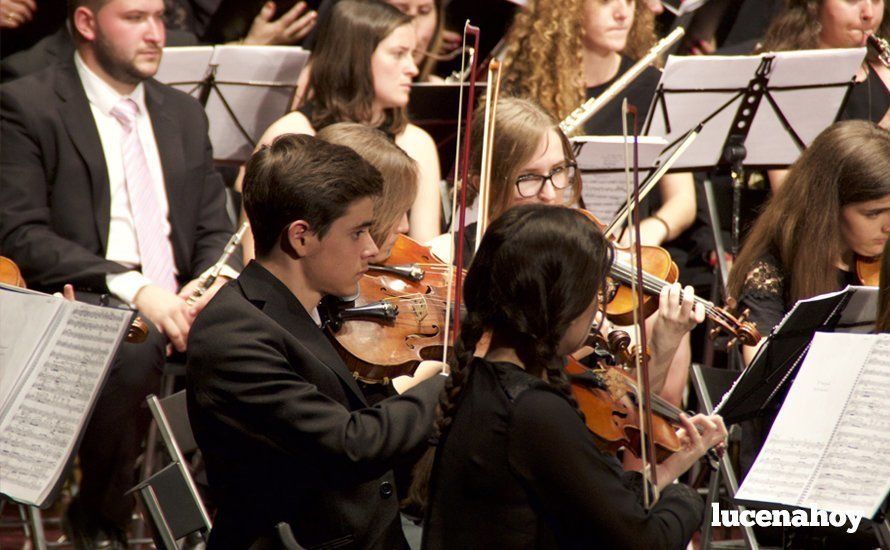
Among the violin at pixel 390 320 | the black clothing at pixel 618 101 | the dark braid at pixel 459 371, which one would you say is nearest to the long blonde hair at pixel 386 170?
the violin at pixel 390 320

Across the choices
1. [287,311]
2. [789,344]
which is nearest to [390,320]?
[287,311]

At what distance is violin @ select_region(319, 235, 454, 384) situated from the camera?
8.16ft

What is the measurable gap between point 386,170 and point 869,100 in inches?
94.3

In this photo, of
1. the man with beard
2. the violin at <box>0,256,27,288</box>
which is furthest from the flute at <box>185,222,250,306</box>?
the violin at <box>0,256,27,288</box>

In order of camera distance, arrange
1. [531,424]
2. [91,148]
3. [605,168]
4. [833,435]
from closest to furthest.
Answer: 1. [531,424]
2. [833,435]
3. [91,148]
4. [605,168]

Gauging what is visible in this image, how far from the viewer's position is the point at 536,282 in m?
1.77

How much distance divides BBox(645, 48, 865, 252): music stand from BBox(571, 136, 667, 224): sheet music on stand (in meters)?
0.18

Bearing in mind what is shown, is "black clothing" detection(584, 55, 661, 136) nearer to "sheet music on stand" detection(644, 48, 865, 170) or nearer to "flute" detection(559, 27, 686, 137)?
"flute" detection(559, 27, 686, 137)

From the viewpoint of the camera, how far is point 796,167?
3.17m

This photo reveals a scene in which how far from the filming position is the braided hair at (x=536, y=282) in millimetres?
1771

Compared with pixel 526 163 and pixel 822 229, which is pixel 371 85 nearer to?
pixel 526 163

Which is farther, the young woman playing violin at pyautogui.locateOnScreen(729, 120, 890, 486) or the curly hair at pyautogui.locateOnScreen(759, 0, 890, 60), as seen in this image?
the curly hair at pyautogui.locateOnScreen(759, 0, 890, 60)

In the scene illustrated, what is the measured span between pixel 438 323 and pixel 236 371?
2.50ft

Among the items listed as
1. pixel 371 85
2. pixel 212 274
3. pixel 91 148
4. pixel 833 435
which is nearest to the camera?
pixel 833 435
